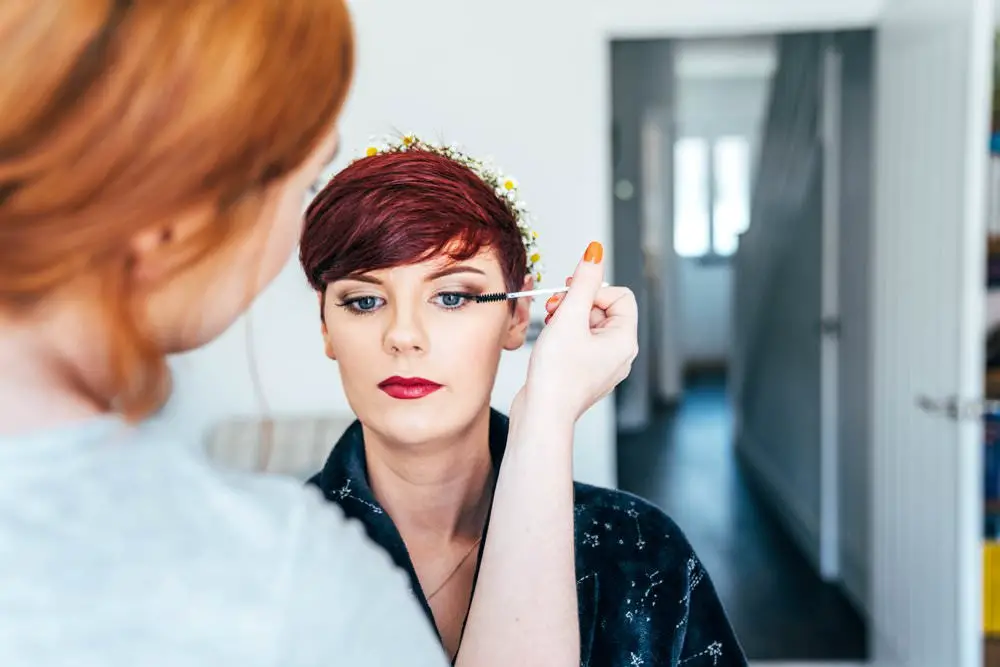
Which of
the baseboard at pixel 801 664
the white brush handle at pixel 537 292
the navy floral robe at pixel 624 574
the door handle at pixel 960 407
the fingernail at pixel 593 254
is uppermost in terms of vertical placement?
the fingernail at pixel 593 254

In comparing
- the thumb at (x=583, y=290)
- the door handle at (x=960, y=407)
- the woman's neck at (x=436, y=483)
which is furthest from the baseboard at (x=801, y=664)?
the thumb at (x=583, y=290)

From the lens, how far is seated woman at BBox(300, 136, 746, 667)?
0.71 meters

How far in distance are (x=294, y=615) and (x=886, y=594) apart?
2203mm

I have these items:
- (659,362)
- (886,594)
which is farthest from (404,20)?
(659,362)

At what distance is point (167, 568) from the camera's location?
445 millimetres

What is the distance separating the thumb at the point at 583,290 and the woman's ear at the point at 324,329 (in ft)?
0.69

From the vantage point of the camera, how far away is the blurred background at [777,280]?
84cm

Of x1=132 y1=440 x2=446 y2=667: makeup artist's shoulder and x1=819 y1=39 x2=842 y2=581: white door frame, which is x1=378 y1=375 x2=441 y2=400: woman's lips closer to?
x1=132 y1=440 x2=446 y2=667: makeup artist's shoulder

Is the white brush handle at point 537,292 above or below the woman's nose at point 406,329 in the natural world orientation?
above

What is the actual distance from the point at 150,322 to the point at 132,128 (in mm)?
108

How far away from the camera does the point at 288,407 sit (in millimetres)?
782

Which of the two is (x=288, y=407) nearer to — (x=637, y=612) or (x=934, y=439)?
(x=637, y=612)

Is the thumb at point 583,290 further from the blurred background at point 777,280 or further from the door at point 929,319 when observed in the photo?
the door at point 929,319

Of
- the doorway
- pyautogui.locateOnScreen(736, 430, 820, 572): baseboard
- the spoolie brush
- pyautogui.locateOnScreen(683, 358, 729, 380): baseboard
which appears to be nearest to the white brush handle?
the spoolie brush
